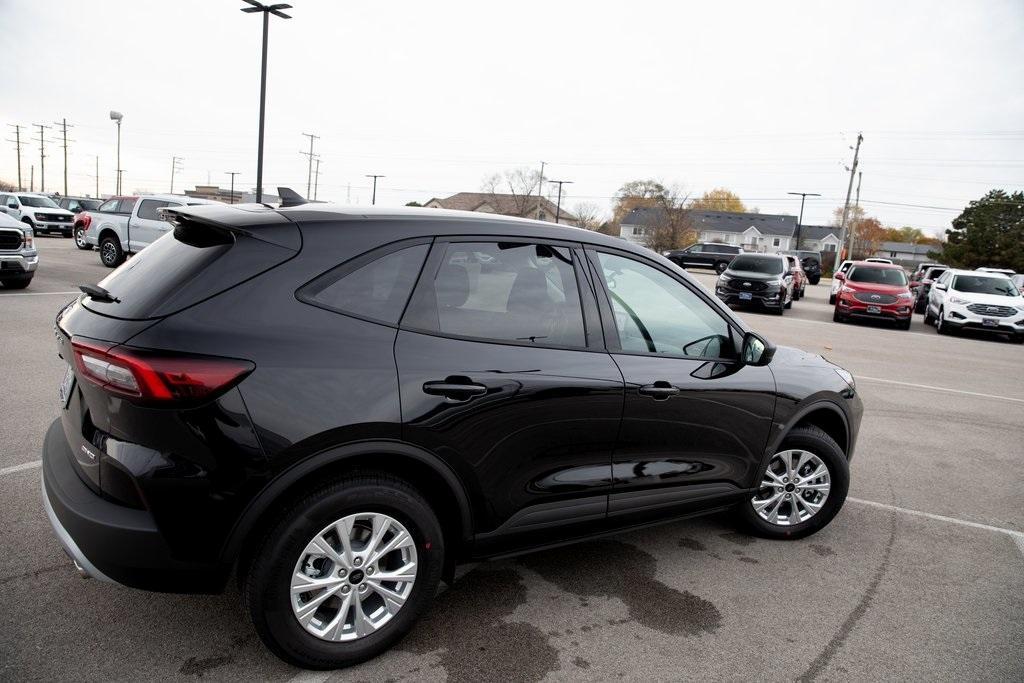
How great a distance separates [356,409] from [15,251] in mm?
12066

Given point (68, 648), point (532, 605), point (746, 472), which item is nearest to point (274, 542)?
point (68, 648)

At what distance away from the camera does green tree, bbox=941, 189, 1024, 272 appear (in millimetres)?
52812

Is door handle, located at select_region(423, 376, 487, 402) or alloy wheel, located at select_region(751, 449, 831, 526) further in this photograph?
alloy wheel, located at select_region(751, 449, 831, 526)

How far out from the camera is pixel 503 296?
2.95 m

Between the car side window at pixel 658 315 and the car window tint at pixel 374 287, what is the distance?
100 centimetres

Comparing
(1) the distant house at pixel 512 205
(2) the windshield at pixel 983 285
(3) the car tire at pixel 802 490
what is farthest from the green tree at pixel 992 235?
(3) the car tire at pixel 802 490

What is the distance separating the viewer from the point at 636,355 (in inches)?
127

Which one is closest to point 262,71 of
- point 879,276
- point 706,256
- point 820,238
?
point 879,276

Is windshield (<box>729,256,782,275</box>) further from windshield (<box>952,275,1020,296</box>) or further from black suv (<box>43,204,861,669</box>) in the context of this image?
black suv (<box>43,204,861,669</box>)

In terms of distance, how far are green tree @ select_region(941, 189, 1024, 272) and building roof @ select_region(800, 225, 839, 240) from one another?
156ft

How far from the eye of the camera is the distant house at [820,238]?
343ft

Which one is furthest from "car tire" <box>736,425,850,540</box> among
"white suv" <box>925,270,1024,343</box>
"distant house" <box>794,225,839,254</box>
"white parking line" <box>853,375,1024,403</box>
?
"distant house" <box>794,225,839,254</box>

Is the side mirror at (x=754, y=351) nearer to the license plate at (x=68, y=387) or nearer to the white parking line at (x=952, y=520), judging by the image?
the white parking line at (x=952, y=520)

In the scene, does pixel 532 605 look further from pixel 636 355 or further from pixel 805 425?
pixel 805 425
